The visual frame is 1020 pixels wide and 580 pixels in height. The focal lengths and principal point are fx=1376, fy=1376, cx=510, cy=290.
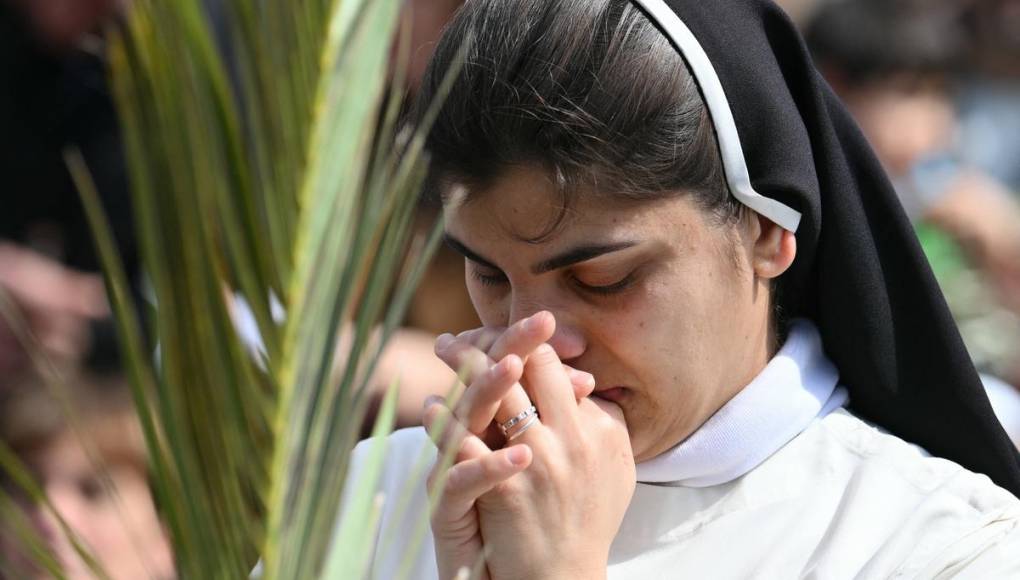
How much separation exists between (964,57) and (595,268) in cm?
372

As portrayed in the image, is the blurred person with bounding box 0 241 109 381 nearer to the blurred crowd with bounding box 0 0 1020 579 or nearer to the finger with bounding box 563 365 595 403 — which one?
the blurred crowd with bounding box 0 0 1020 579

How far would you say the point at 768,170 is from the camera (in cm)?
211

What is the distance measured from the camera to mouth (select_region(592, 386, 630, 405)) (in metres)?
2.14

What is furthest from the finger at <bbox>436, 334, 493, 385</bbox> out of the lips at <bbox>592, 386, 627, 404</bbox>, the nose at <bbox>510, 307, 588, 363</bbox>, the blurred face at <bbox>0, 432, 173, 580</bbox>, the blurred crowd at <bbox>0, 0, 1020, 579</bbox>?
the blurred face at <bbox>0, 432, 173, 580</bbox>

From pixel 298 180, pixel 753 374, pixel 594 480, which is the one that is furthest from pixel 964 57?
pixel 298 180

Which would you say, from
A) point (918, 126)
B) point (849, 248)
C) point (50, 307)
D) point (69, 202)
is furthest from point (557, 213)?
point (918, 126)

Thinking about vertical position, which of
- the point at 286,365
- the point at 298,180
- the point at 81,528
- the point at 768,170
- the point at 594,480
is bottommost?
the point at 81,528

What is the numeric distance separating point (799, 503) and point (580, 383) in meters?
0.45

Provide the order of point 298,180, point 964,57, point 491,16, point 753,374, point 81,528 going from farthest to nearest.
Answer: point 964,57 < point 81,528 < point 753,374 < point 491,16 < point 298,180

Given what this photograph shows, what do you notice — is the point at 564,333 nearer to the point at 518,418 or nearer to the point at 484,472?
the point at 518,418

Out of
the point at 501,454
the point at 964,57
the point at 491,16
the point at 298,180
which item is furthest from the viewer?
the point at 964,57

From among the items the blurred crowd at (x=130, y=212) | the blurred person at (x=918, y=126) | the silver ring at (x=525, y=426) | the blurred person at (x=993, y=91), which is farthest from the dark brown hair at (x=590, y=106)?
the blurred person at (x=993, y=91)

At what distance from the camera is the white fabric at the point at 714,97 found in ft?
6.80

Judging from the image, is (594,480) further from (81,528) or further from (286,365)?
(81,528)
